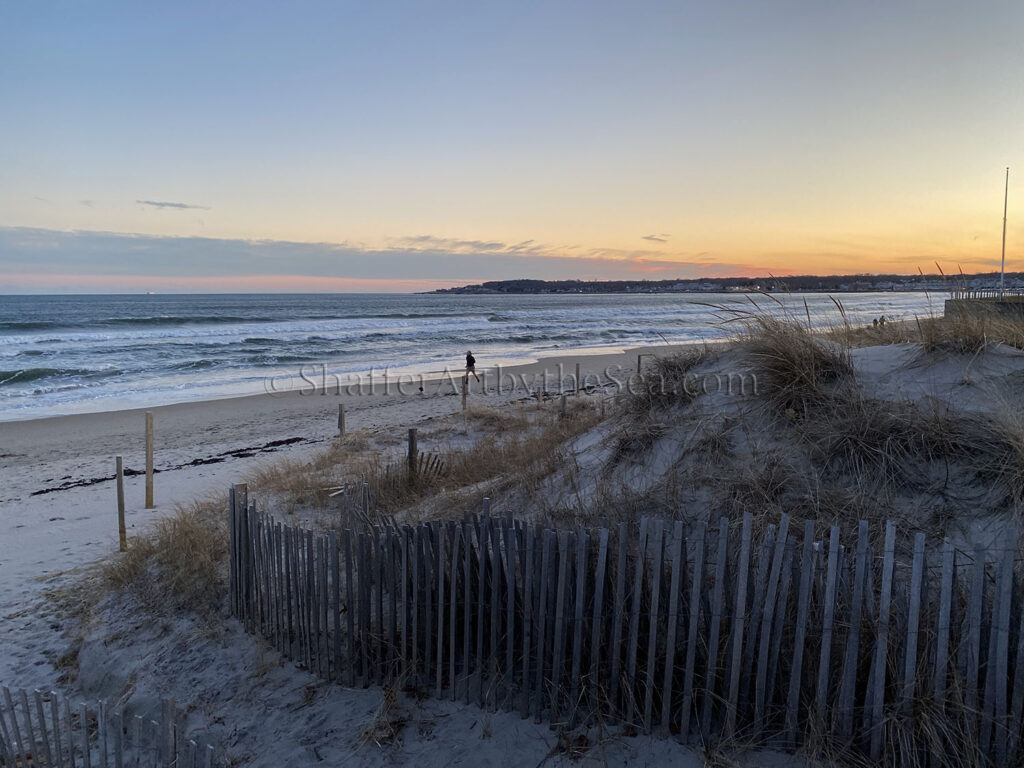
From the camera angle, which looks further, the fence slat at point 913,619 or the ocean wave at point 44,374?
the ocean wave at point 44,374

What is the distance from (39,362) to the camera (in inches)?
1219

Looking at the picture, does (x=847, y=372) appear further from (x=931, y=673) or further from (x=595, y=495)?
(x=931, y=673)

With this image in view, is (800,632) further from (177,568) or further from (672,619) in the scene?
(177,568)

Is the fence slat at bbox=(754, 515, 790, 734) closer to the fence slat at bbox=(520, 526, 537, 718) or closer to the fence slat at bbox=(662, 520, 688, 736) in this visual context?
the fence slat at bbox=(662, 520, 688, 736)

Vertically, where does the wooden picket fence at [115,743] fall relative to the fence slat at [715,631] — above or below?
below

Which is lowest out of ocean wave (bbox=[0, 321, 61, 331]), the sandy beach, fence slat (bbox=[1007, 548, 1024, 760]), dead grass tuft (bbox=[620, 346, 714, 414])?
the sandy beach

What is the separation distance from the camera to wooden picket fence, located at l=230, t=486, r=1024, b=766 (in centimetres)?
319

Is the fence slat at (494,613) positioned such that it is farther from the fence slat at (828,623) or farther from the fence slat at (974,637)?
the fence slat at (974,637)

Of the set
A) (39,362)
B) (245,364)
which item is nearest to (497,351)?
(245,364)

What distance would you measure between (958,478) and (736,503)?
1659 mm

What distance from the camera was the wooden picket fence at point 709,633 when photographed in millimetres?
3186

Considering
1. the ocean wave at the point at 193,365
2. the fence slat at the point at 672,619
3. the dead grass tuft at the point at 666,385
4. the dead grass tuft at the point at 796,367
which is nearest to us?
the fence slat at the point at 672,619

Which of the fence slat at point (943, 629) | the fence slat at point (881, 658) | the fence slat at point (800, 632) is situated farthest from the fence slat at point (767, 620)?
the fence slat at point (943, 629)

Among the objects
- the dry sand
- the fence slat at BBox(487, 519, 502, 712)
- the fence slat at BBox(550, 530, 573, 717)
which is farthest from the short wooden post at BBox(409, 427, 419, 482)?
the fence slat at BBox(550, 530, 573, 717)
